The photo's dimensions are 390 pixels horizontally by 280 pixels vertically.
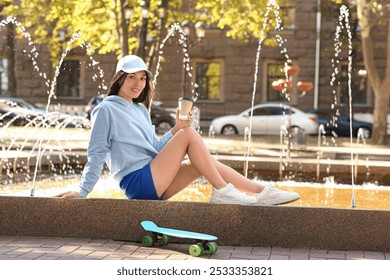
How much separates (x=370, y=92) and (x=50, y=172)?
68.0 feet

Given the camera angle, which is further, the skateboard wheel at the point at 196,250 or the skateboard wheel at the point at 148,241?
the skateboard wheel at the point at 148,241

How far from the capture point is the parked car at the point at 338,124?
2770 cm

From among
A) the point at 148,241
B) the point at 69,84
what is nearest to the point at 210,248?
the point at 148,241

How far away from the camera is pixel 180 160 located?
5.97 m

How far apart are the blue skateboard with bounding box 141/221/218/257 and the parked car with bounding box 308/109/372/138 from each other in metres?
21.7

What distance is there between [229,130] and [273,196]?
72.4 feet

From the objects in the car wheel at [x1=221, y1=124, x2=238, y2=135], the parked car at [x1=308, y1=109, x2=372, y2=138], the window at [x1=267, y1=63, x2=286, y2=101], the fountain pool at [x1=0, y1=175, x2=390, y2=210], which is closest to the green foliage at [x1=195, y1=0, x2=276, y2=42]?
the car wheel at [x1=221, y1=124, x2=238, y2=135]

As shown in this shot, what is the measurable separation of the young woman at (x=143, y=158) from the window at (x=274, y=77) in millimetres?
24605

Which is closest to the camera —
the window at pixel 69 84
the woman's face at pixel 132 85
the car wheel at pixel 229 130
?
the woman's face at pixel 132 85

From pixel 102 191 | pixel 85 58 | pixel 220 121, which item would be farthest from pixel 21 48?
pixel 102 191

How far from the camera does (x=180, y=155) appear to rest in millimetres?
5938

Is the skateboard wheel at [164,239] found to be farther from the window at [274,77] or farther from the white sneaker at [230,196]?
the window at [274,77]

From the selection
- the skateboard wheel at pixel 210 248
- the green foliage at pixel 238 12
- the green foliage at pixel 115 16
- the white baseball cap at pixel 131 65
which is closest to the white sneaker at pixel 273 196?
the skateboard wheel at pixel 210 248

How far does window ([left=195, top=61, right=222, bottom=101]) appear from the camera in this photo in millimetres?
31406
